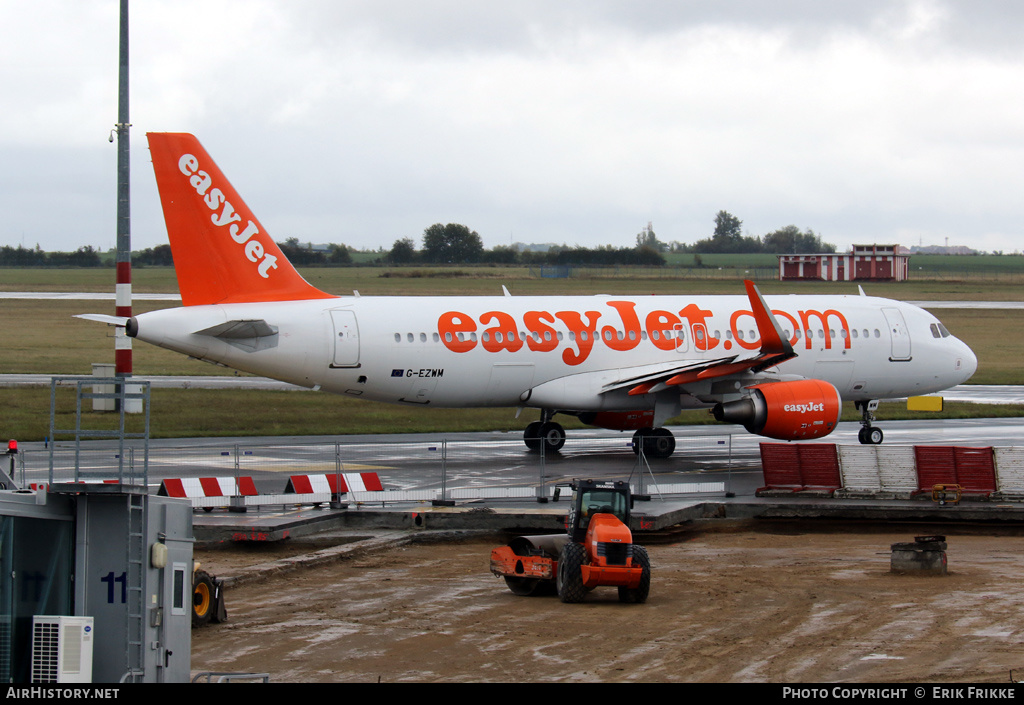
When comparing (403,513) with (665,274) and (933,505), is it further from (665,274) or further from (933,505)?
(665,274)

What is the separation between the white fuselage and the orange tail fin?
0.66 m

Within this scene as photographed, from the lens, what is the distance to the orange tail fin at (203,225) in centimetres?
3006

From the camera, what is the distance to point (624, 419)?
34719 mm

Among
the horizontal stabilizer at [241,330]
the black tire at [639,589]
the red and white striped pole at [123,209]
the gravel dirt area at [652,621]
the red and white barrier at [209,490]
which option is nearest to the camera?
the gravel dirt area at [652,621]

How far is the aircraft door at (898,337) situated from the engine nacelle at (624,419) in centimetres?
781

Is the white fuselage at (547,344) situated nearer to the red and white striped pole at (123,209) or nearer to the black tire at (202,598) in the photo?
the red and white striped pole at (123,209)

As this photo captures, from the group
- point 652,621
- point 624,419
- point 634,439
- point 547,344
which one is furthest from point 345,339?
point 652,621

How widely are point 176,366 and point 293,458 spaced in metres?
34.6

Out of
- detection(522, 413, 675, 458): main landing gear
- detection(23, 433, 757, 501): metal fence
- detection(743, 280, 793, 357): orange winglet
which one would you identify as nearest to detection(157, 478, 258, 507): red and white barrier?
detection(23, 433, 757, 501): metal fence

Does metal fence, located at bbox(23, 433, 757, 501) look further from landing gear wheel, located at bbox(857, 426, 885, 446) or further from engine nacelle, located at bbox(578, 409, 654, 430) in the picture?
landing gear wheel, located at bbox(857, 426, 885, 446)

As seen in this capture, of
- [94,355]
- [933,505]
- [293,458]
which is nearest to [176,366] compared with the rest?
[94,355]

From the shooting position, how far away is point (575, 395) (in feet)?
110

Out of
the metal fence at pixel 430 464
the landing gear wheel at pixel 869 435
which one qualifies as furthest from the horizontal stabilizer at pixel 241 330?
the landing gear wheel at pixel 869 435
